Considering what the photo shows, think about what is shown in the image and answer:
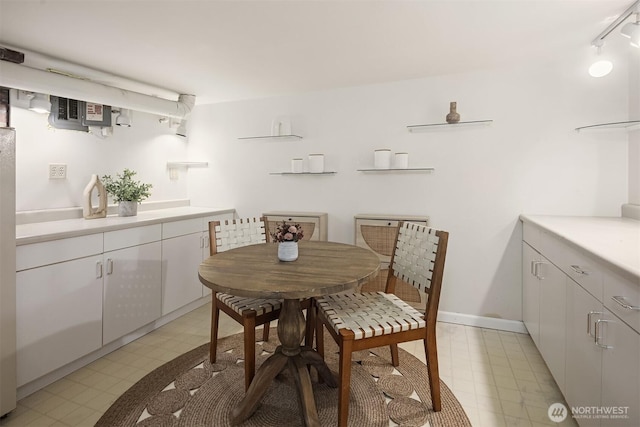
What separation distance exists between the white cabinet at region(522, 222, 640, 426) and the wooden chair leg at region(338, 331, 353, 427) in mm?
985

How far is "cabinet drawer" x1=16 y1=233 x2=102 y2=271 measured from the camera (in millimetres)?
1823

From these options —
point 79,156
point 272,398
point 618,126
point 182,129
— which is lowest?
point 272,398

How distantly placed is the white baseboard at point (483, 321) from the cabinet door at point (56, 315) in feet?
8.95

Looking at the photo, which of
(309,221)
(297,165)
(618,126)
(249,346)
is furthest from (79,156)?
(618,126)

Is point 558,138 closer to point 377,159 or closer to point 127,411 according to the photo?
point 377,159

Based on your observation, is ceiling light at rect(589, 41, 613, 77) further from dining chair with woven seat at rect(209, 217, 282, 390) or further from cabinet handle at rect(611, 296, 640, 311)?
dining chair with woven seat at rect(209, 217, 282, 390)

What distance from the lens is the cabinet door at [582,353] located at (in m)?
1.34

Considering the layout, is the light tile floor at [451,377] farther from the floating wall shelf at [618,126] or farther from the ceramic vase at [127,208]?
the floating wall shelf at [618,126]

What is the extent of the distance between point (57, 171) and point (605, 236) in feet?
12.2

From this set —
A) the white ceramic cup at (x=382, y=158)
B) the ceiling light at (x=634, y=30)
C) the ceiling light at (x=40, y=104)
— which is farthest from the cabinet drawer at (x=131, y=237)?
the ceiling light at (x=634, y=30)

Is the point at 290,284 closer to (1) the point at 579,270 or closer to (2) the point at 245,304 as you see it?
(2) the point at 245,304

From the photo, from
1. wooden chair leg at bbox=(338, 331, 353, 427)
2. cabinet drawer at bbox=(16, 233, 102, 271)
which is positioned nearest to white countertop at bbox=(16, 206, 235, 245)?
cabinet drawer at bbox=(16, 233, 102, 271)

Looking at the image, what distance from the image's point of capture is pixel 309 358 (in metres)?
1.84

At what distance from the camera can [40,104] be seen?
7.87 feet
